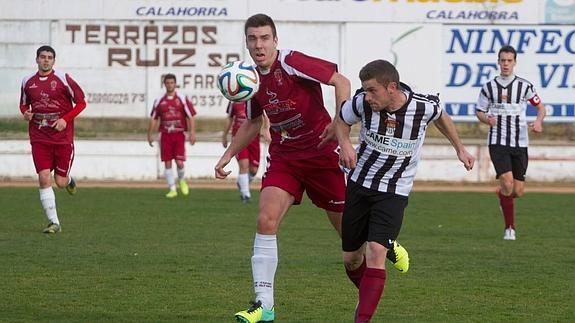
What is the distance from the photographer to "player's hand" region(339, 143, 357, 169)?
24.5 ft

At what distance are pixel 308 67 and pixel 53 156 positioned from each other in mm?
6863

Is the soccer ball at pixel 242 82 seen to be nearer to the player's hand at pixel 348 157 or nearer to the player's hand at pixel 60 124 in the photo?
the player's hand at pixel 348 157

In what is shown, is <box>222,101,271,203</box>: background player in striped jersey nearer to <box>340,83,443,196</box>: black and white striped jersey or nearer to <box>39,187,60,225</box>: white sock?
<box>39,187,60,225</box>: white sock

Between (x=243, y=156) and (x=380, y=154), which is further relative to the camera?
(x=243, y=156)

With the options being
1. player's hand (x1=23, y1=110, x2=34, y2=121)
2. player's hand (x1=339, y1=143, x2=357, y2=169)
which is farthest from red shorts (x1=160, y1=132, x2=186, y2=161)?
player's hand (x1=339, y1=143, x2=357, y2=169)

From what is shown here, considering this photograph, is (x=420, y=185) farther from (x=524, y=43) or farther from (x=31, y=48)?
(x=31, y=48)

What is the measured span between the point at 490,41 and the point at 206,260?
19.8m

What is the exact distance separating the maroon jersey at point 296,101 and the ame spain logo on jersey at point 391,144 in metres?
0.63

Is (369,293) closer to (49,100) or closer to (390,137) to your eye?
(390,137)

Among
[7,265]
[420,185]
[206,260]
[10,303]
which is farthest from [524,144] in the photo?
[420,185]

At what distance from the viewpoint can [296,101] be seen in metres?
8.42

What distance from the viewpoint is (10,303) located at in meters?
8.92

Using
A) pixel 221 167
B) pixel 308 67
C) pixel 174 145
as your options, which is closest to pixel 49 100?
pixel 221 167

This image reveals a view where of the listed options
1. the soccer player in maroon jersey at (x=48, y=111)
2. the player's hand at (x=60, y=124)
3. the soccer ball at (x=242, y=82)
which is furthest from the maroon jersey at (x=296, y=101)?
the soccer player in maroon jersey at (x=48, y=111)
